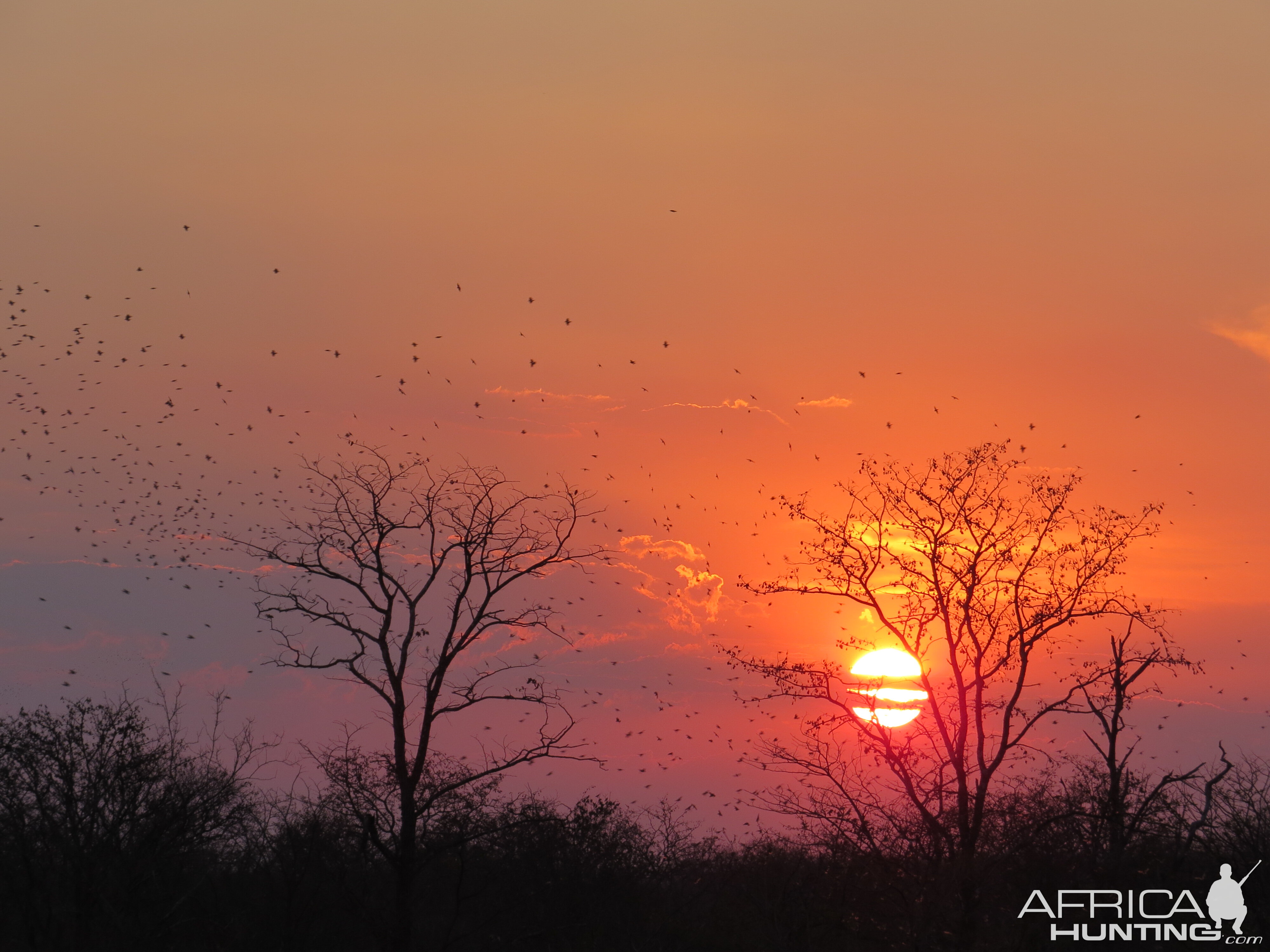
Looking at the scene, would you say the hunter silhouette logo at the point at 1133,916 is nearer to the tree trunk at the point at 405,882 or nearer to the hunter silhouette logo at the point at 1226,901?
the hunter silhouette logo at the point at 1226,901

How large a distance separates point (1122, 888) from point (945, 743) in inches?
282

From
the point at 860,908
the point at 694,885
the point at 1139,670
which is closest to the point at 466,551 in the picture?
the point at 1139,670

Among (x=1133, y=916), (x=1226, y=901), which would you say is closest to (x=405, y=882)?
(x=1133, y=916)

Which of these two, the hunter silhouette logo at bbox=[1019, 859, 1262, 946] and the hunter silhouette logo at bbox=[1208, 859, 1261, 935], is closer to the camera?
the hunter silhouette logo at bbox=[1208, 859, 1261, 935]

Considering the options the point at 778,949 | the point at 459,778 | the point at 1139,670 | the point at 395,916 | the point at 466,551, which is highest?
the point at 466,551

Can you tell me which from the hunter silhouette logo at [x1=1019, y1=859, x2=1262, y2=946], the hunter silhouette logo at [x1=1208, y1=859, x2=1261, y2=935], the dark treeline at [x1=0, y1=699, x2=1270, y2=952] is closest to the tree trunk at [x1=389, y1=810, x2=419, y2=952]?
the dark treeline at [x1=0, y1=699, x2=1270, y2=952]

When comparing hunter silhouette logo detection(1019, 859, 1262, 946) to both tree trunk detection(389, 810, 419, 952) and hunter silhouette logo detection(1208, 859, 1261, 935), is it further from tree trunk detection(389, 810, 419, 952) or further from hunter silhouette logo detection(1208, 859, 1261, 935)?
tree trunk detection(389, 810, 419, 952)

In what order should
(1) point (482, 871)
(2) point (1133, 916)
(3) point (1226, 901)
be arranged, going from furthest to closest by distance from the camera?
(1) point (482, 871) → (2) point (1133, 916) → (3) point (1226, 901)

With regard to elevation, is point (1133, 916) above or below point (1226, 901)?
below

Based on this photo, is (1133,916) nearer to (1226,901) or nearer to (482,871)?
(1226,901)

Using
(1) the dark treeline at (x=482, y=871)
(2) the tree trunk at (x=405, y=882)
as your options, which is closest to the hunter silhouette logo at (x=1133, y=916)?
(1) the dark treeline at (x=482, y=871)

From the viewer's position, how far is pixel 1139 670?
35.8m

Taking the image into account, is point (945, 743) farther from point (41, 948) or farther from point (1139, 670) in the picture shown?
point (41, 948)

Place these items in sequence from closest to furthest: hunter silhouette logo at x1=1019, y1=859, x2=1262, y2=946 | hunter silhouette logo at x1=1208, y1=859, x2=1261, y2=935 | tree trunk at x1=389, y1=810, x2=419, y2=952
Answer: hunter silhouette logo at x1=1208, y1=859, x2=1261, y2=935 → tree trunk at x1=389, y1=810, x2=419, y2=952 → hunter silhouette logo at x1=1019, y1=859, x2=1262, y2=946
